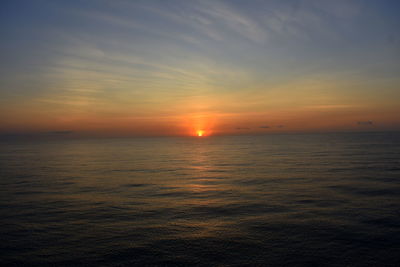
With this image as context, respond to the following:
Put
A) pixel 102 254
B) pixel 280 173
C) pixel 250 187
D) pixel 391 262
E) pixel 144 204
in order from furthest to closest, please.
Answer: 1. pixel 280 173
2. pixel 250 187
3. pixel 144 204
4. pixel 102 254
5. pixel 391 262

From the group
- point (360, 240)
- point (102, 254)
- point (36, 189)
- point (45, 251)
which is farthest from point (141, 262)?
point (36, 189)

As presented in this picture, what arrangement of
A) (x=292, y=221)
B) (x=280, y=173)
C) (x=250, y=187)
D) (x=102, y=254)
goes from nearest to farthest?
(x=102, y=254) < (x=292, y=221) < (x=250, y=187) < (x=280, y=173)

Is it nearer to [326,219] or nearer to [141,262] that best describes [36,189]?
[141,262]

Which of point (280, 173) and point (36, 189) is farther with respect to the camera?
point (280, 173)

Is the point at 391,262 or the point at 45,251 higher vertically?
the point at 45,251

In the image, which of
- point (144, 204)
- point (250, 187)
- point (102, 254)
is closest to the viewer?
point (102, 254)

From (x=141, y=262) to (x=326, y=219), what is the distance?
11945 mm

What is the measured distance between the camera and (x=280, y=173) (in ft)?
124

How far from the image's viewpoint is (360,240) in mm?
14070

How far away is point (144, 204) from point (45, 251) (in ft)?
31.3

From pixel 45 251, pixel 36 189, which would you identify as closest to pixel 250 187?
pixel 45 251

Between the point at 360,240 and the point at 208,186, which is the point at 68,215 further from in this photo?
the point at 360,240

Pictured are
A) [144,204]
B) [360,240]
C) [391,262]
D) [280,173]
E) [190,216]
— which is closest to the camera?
[391,262]

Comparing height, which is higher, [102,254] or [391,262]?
[102,254]
